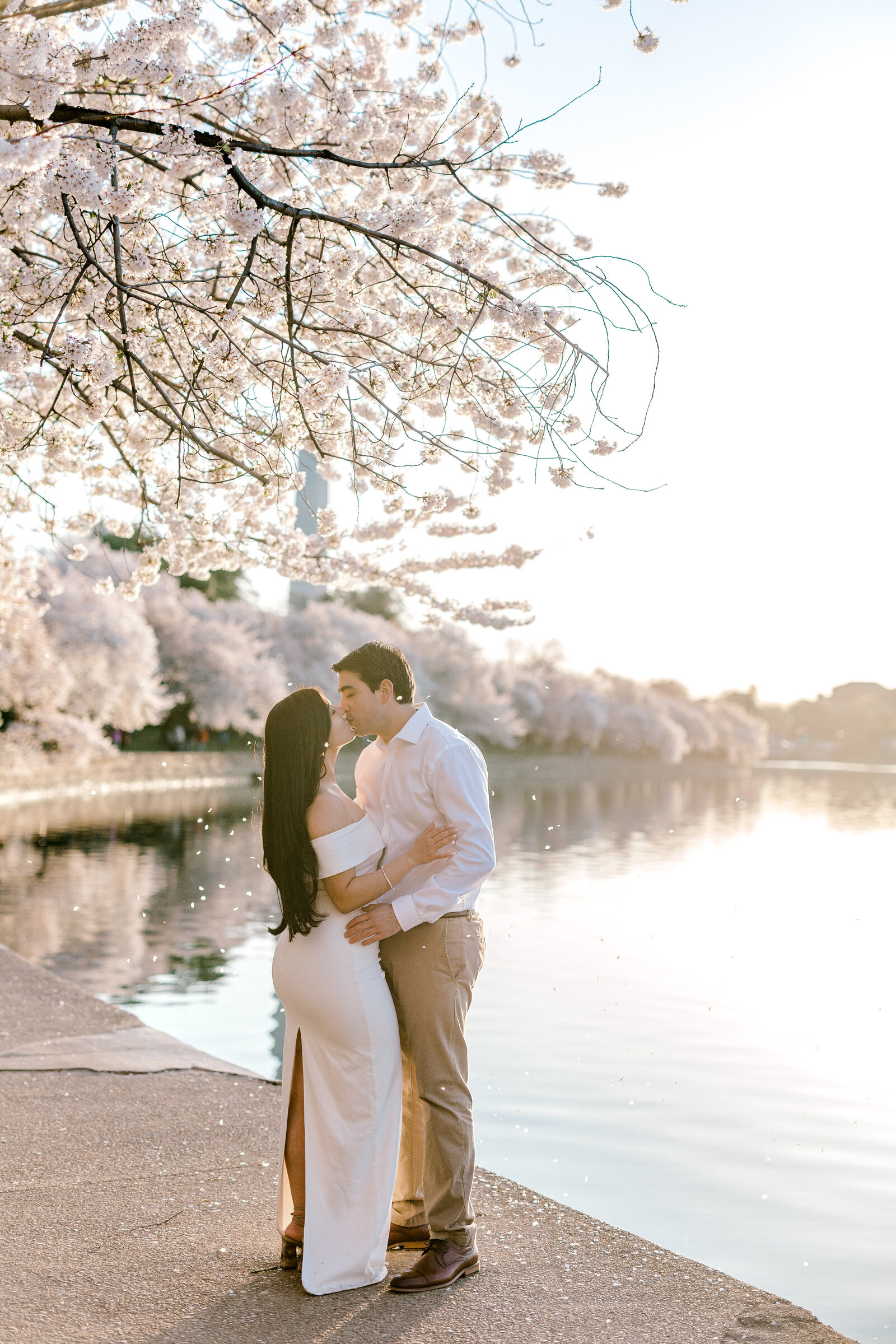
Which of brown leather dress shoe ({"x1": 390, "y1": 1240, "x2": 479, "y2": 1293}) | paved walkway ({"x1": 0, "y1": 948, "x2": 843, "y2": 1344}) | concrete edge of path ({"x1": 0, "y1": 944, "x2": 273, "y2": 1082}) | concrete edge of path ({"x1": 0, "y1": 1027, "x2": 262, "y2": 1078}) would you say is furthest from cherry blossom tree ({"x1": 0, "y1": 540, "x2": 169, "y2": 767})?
brown leather dress shoe ({"x1": 390, "y1": 1240, "x2": 479, "y2": 1293})

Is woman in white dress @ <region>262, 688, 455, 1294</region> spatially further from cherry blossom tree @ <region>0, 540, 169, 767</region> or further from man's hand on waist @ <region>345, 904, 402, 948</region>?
cherry blossom tree @ <region>0, 540, 169, 767</region>

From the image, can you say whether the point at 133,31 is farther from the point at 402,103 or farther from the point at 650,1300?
the point at 650,1300

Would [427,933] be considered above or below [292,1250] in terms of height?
above

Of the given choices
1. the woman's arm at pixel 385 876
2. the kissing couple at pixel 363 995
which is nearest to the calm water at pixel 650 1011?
the kissing couple at pixel 363 995

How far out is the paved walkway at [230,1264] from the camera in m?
2.98

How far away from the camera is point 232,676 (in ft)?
148

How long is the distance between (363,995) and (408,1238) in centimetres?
87

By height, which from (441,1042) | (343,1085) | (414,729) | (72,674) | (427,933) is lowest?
(343,1085)

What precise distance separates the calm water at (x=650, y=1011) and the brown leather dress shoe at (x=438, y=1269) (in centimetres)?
193

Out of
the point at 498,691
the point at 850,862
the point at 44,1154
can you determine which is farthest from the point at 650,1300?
the point at 498,691

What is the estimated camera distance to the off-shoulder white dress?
327 cm

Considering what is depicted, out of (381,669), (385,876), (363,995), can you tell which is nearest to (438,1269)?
(363,995)

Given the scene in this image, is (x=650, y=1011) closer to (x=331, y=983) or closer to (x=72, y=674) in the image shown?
(x=331, y=983)

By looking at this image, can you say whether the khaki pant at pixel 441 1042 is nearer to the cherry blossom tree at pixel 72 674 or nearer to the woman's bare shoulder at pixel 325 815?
the woman's bare shoulder at pixel 325 815
